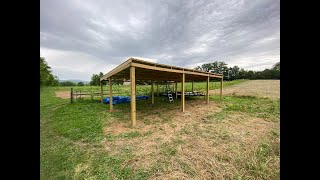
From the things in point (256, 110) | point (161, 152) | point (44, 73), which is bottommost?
point (161, 152)

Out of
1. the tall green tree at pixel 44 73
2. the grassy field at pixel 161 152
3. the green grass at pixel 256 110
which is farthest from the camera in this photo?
the tall green tree at pixel 44 73

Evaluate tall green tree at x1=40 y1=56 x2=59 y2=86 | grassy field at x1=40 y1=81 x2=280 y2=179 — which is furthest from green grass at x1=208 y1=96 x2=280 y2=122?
tall green tree at x1=40 y1=56 x2=59 y2=86

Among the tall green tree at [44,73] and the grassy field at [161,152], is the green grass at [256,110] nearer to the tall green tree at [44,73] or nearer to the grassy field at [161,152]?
the grassy field at [161,152]

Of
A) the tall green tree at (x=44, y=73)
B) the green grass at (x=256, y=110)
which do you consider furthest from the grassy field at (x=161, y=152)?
the tall green tree at (x=44, y=73)

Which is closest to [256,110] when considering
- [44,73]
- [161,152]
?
[161,152]

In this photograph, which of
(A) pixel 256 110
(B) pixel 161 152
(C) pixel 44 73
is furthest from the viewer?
(C) pixel 44 73

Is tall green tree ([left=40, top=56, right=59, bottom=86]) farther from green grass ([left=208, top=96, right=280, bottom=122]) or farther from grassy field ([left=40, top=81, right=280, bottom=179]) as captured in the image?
green grass ([left=208, top=96, right=280, bottom=122])

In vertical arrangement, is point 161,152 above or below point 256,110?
below

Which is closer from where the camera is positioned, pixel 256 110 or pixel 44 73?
pixel 256 110

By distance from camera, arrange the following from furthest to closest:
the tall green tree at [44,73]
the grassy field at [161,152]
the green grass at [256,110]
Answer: the tall green tree at [44,73], the green grass at [256,110], the grassy field at [161,152]

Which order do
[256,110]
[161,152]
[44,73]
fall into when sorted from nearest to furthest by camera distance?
[161,152], [256,110], [44,73]

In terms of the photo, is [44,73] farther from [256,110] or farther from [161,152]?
[256,110]
